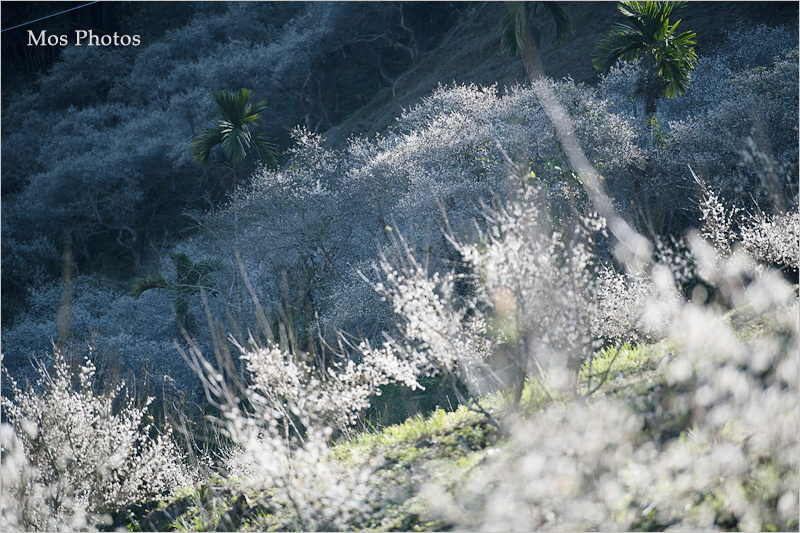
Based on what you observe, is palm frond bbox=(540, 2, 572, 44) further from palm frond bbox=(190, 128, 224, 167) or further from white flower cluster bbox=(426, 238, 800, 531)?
white flower cluster bbox=(426, 238, 800, 531)

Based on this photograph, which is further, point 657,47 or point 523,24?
point 523,24

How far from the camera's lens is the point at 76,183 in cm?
3266

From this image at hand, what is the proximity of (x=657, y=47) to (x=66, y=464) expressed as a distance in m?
17.4

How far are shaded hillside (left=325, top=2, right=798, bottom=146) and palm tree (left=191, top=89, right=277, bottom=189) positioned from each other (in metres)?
8.89

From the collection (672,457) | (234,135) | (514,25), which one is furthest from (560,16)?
(672,457)

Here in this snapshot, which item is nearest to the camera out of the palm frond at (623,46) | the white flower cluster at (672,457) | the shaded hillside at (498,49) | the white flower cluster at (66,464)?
the white flower cluster at (672,457)

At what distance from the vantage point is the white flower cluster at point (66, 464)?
262 inches

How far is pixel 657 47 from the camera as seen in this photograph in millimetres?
16922

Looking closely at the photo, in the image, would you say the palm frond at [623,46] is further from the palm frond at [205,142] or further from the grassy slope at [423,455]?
the palm frond at [205,142]

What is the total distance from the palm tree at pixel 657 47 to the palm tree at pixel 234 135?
42.8ft

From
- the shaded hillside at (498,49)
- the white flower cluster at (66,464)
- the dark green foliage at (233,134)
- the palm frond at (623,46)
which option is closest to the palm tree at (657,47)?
the palm frond at (623,46)

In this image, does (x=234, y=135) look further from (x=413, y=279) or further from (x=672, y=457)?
(x=672, y=457)

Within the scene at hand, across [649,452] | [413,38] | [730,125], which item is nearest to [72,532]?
[649,452]

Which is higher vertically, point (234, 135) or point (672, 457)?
point (234, 135)
